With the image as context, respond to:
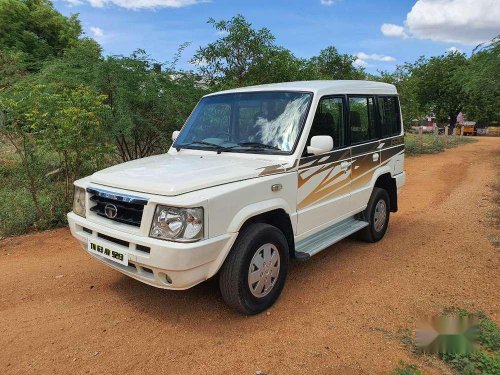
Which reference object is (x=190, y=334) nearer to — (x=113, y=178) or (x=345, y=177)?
(x=113, y=178)

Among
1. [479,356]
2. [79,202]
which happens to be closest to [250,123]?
[79,202]

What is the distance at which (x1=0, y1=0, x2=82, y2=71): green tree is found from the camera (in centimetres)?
2576

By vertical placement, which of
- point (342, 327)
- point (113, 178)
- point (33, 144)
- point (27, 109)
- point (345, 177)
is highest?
point (27, 109)

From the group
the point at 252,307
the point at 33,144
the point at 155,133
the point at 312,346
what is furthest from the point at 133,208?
the point at 155,133

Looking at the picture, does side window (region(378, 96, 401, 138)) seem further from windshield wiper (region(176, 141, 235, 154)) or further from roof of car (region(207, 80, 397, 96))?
windshield wiper (region(176, 141, 235, 154))

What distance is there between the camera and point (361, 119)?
4938 mm

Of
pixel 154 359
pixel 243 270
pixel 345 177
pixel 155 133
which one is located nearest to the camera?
pixel 154 359

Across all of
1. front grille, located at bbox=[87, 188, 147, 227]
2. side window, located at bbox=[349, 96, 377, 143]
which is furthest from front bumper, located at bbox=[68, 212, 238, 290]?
side window, located at bbox=[349, 96, 377, 143]

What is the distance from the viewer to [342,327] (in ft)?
11.2

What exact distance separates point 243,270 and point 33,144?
4.47 meters

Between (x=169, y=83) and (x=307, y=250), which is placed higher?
(x=169, y=83)

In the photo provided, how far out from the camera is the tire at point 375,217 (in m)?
5.34

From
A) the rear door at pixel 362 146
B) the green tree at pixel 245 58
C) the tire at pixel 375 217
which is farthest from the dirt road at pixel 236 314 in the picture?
the green tree at pixel 245 58

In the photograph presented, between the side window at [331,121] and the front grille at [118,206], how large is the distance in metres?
1.78
